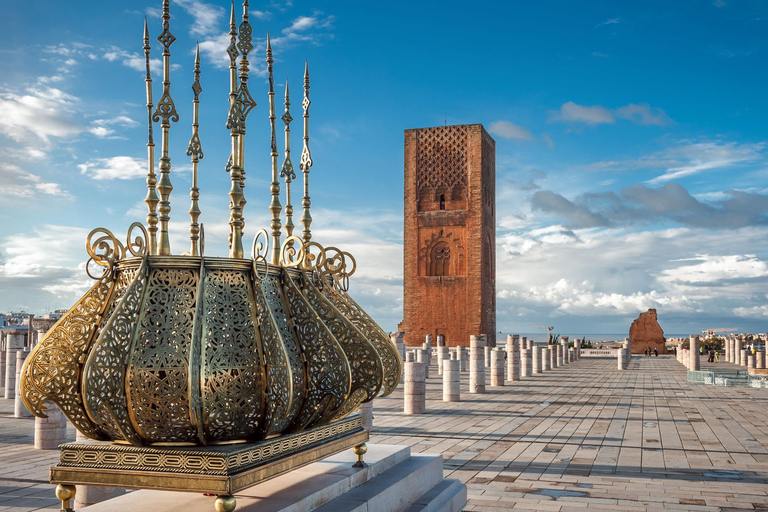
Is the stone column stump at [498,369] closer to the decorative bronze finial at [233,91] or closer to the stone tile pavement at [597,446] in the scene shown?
the stone tile pavement at [597,446]

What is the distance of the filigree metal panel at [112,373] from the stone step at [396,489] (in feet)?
3.30

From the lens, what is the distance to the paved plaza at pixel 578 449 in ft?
18.4

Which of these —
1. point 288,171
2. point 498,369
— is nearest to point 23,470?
point 288,171

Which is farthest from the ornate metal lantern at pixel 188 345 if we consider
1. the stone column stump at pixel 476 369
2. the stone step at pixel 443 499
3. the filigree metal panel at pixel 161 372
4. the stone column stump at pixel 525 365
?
the stone column stump at pixel 525 365

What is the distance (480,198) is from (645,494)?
→ 101ft

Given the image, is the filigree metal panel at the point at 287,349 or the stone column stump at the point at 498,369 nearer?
the filigree metal panel at the point at 287,349

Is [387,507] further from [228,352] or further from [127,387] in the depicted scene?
[127,387]

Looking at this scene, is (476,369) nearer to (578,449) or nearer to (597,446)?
(597,446)

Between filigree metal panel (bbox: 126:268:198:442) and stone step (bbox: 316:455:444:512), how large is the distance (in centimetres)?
84

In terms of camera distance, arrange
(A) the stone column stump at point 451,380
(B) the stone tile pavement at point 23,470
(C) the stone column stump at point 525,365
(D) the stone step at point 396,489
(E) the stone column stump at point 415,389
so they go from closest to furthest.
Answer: (D) the stone step at point 396,489 → (B) the stone tile pavement at point 23,470 → (E) the stone column stump at point 415,389 → (A) the stone column stump at point 451,380 → (C) the stone column stump at point 525,365

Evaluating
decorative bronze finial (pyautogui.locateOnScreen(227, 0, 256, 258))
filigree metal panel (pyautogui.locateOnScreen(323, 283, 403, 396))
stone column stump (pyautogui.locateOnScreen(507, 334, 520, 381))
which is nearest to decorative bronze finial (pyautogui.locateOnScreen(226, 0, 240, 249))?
decorative bronze finial (pyautogui.locateOnScreen(227, 0, 256, 258))

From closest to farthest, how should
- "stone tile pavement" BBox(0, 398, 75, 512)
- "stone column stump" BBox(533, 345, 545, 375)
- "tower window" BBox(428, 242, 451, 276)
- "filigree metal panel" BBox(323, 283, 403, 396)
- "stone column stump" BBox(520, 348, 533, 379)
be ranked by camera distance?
"filigree metal panel" BBox(323, 283, 403, 396) < "stone tile pavement" BBox(0, 398, 75, 512) < "stone column stump" BBox(520, 348, 533, 379) < "stone column stump" BBox(533, 345, 545, 375) < "tower window" BBox(428, 242, 451, 276)

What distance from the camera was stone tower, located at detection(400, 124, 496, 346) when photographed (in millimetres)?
36031

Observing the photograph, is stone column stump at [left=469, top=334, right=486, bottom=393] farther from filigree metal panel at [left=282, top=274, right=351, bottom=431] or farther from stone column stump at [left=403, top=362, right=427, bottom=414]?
filigree metal panel at [left=282, top=274, right=351, bottom=431]
